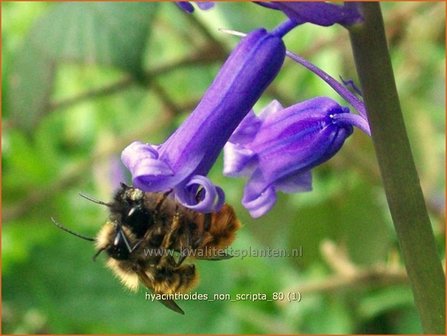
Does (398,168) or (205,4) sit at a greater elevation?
(205,4)

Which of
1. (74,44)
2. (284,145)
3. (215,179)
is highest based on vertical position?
(215,179)

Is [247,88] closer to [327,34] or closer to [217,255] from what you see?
[217,255]

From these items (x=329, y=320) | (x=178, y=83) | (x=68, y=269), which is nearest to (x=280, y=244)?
(x=329, y=320)

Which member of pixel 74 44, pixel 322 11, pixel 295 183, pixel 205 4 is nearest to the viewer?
pixel 322 11

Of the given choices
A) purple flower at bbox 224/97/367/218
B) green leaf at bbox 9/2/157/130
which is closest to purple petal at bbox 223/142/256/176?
purple flower at bbox 224/97/367/218

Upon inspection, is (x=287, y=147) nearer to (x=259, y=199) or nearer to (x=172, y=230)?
(x=259, y=199)

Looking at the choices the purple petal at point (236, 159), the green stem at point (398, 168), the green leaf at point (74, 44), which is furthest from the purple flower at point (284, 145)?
the green leaf at point (74, 44)

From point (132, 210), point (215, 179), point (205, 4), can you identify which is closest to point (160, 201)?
point (132, 210)

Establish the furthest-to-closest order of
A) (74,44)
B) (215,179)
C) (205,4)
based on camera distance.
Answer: (215,179) < (74,44) < (205,4)
